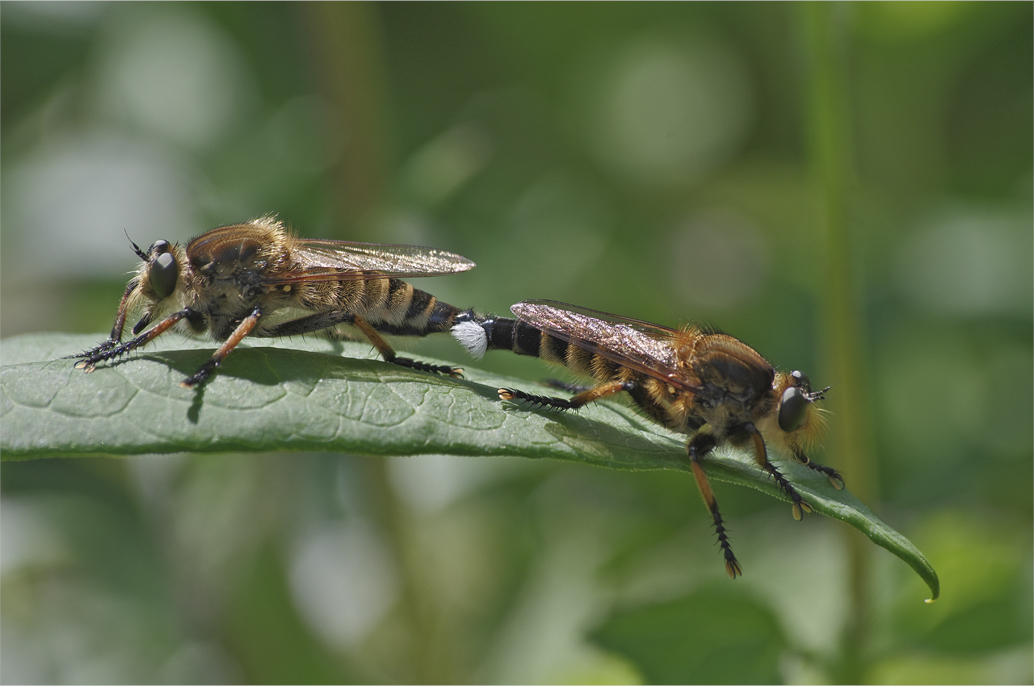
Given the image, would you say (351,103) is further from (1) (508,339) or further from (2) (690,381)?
(2) (690,381)

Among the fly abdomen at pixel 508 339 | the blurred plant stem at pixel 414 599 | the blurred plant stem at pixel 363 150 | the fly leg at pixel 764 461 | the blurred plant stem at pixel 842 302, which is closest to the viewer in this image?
the fly leg at pixel 764 461

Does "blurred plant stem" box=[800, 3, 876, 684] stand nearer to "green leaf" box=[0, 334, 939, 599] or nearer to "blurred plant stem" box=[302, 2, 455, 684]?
"green leaf" box=[0, 334, 939, 599]

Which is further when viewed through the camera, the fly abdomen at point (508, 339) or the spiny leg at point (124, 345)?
the fly abdomen at point (508, 339)

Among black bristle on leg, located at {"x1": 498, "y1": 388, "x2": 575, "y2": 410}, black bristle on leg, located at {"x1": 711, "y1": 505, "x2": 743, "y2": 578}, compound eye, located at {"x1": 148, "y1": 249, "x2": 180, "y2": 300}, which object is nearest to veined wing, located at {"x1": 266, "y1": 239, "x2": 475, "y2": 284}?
compound eye, located at {"x1": 148, "y1": 249, "x2": 180, "y2": 300}

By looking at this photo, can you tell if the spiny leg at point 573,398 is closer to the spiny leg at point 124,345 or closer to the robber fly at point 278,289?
the robber fly at point 278,289

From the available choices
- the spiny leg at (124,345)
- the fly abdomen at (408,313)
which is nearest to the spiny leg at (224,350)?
the spiny leg at (124,345)

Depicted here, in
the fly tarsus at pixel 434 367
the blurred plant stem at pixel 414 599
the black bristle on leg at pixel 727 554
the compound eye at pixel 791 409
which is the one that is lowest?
the blurred plant stem at pixel 414 599

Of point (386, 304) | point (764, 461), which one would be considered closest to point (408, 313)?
point (386, 304)
